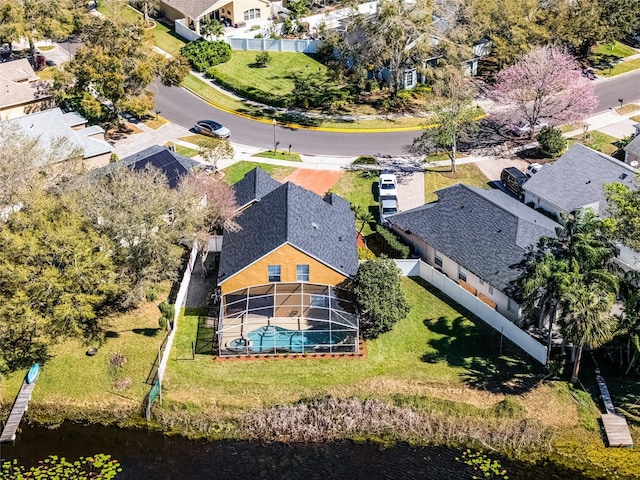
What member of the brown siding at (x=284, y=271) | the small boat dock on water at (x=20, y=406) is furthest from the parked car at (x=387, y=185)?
the small boat dock on water at (x=20, y=406)

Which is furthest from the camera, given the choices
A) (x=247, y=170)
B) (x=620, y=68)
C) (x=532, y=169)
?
(x=620, y=68)

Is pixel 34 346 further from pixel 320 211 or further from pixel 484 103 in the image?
pixel 484 103

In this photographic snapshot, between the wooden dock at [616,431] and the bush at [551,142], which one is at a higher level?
the bush at [551,142]

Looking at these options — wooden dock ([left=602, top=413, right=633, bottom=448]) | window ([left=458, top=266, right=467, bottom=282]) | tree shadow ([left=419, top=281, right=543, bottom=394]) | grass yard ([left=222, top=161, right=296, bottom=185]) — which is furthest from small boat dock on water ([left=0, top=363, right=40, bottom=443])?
wooden dock ([left=602, top=413, right=633, bottom=448])

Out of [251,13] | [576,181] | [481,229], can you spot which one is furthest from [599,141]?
[251,13]

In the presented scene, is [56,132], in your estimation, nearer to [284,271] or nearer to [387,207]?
[284,271]

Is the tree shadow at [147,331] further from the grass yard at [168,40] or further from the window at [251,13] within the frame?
the window at [251,13]
